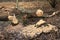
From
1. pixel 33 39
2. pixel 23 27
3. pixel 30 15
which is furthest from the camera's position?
pixel 30 15

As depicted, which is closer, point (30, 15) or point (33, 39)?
point (33, 39)

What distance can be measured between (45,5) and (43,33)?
1.29m

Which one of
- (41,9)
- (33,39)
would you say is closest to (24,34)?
(33,39)

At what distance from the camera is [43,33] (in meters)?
4.52

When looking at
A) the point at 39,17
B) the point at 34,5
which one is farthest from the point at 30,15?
the point at 34,5

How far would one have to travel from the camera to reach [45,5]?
5605 millimetres

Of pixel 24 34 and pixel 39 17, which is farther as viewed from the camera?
pixel 39 17

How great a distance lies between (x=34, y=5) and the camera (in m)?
5.59

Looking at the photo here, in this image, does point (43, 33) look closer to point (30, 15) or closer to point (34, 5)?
point (30, 15)

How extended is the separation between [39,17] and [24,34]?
0.75 metres

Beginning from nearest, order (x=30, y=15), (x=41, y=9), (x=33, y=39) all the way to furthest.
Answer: (x=33, y=39)
(x=30, y=15)
(x=41, y=9)

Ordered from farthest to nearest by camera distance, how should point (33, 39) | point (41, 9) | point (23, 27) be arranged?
1. point (41, 9)
2. point (23, 27)
3. point (33, 39)

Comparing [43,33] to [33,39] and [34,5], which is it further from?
[34,5]

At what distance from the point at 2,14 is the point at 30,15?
0.71 m
